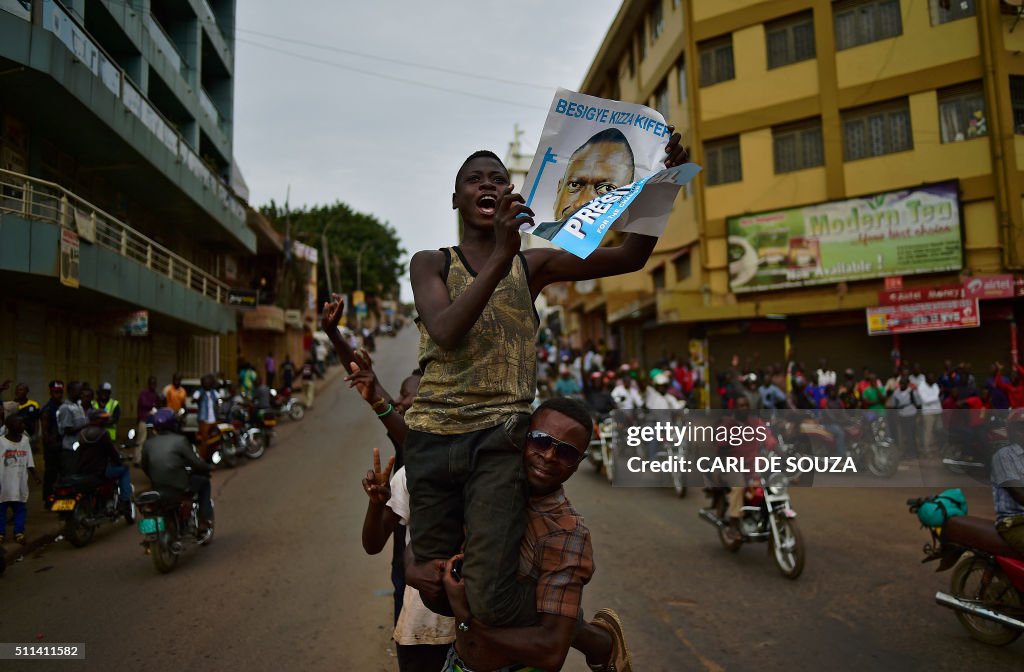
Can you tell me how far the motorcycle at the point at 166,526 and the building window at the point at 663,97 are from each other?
1982 cm

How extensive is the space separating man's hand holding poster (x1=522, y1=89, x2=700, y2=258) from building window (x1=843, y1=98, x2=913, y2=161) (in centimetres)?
1850

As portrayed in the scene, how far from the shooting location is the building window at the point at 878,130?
1788 centimetres

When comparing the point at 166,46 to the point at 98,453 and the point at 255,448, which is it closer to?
the point at 255,448

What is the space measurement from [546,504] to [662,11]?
24.3 m

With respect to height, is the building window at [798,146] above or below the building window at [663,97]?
below

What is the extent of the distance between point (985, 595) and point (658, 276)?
20.4 metres

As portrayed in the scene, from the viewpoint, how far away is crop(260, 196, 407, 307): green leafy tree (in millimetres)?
53219

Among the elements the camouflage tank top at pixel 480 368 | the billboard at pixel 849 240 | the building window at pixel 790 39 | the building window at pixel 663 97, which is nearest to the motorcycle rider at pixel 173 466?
the camouflage tank top at pixel 480 368

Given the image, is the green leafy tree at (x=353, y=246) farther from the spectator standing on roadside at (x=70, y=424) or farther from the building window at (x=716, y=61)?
the spectator standing on roadside at (x=70, y=424)

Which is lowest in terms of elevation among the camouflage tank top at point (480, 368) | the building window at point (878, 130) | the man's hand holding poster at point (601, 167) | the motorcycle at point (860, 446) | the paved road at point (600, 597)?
the paved road at point (600, 597)

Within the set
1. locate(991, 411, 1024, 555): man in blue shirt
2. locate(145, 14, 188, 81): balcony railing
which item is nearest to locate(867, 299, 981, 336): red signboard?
locate(991, 411, 1024, 555): man in blue shirt

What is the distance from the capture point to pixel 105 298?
13953 mm

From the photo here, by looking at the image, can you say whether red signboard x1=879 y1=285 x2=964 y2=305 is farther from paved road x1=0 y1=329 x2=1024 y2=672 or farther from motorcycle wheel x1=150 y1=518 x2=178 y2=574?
motorcycle wheel x1=150 y1=518 x2=178 y2=574

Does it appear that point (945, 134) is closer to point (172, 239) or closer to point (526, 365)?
point (526, 365)
